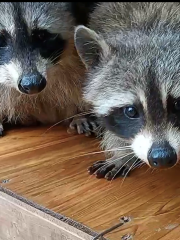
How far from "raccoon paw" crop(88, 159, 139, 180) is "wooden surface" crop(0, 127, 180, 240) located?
0.02 m

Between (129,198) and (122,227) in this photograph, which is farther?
(129,198)

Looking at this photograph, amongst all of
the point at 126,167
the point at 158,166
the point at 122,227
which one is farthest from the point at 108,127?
the point at 122,227

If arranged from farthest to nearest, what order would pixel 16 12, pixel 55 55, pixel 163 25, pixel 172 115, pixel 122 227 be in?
1. pixel 55 55
2. pixel 16 12
3. pixel 163 25
4. pixel 172 115
5. pixel 122 227

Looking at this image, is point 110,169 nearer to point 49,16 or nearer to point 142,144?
point 142,144

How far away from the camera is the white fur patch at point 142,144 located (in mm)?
1405

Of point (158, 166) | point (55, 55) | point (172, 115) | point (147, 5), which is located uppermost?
point (147, 5)

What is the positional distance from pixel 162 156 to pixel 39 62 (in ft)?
1.95

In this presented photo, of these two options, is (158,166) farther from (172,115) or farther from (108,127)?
(108,127)

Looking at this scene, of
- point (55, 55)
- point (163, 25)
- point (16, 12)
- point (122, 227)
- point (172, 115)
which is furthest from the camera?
point (55, 55)

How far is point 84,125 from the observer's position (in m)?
2.01

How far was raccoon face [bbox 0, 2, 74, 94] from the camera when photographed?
1.68m

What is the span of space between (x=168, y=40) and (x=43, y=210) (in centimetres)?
61

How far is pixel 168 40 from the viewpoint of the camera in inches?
59.1

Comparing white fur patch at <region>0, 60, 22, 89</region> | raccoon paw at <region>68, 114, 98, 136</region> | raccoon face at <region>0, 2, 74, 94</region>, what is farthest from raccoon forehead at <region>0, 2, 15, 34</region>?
raccoon paw at <region>68, 114, 98, 136</region>
